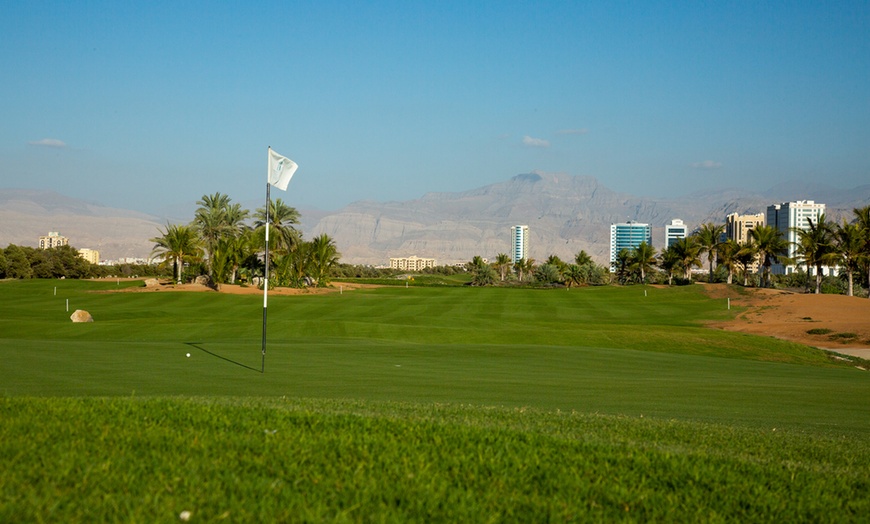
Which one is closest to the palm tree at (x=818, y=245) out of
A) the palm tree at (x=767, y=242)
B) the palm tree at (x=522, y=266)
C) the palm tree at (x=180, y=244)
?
the palm tree at (x=767, y=242)

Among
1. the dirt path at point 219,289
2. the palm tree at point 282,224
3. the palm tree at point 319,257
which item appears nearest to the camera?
the dirt path at point 219,289

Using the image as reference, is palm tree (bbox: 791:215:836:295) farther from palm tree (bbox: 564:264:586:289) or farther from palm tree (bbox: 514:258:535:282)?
palm tree (bbox: 514:258:535:282)

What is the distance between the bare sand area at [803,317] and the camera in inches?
1734

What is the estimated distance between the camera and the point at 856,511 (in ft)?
19.8

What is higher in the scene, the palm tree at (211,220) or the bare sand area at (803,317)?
the palm tree at (211,220)

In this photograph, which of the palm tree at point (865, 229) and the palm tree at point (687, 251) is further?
the palm tree at point (687, 251)

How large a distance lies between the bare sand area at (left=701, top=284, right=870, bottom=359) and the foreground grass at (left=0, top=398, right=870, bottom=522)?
34551mm

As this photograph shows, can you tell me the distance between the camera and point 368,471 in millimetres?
6043

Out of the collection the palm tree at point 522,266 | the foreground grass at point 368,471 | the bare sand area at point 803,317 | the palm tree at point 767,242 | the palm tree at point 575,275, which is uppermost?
the palm tree at point 767,242

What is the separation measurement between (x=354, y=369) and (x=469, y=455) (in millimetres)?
12074

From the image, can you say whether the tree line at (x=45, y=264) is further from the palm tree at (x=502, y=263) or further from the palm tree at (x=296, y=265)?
the palm tree at (x=502, y=263)

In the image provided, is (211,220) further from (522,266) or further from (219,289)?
(522,266)

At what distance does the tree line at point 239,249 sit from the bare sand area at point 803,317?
41.7m

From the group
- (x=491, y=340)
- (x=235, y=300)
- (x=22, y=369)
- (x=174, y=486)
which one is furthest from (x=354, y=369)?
(x=235, y=300)
